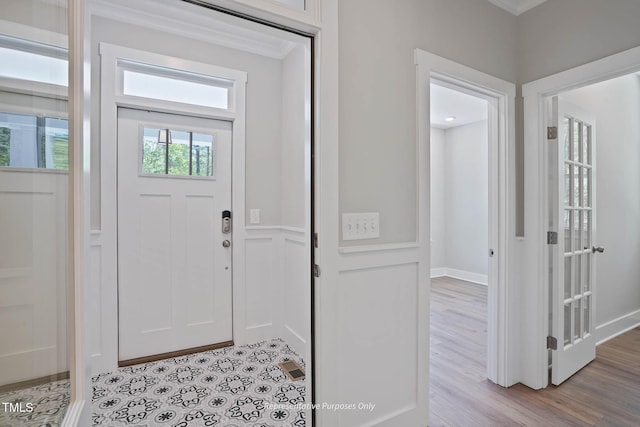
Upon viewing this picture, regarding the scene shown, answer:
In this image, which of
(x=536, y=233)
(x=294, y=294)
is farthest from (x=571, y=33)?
(x=294, y=294)

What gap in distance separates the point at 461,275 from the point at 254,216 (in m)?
4.27

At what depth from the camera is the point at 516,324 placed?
2178mm

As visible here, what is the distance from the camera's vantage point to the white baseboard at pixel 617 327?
286 cm

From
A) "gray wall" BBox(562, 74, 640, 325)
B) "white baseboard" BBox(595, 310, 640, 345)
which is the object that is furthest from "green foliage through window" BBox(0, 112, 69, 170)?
"white baseboard" BBox(595, 310, 640, 345)

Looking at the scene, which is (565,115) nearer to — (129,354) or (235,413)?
(235,413)

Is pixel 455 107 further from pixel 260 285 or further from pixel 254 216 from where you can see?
pixel 260 285

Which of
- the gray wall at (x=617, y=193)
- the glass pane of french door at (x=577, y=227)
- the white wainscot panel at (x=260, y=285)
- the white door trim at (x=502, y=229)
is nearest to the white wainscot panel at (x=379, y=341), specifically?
the white door trim at (x=502, y=229)

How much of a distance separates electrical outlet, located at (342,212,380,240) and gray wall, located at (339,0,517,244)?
0.03 meters

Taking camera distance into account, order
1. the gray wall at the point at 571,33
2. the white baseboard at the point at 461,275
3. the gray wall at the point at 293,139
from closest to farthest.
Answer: the gray wall at the point at 571,33 → the gray wall at the point at 293,139 → the white baseboard at the point at 461,275

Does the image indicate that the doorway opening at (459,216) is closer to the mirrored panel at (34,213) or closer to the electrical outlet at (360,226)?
the electrical outlet at (360,226)

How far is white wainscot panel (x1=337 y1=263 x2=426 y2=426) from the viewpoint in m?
1.50

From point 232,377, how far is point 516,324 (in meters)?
2.09

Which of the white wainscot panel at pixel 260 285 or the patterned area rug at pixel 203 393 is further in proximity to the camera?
the white wainscot panel at pixel 260 285

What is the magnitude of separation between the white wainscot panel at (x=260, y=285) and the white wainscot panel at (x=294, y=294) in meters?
0.15
